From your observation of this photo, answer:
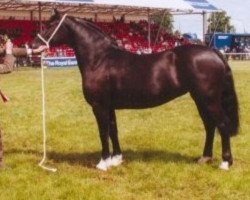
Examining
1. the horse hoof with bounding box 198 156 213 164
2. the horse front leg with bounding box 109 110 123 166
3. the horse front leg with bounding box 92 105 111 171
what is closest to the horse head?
the horse front leg with bounding box 92 105 111 171

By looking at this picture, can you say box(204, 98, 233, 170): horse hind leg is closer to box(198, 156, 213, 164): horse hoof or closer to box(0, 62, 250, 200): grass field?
box(0, 62, 250, 200): grass field

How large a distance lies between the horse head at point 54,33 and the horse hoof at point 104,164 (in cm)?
203

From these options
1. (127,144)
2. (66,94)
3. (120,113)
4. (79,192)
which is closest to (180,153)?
(127,144)

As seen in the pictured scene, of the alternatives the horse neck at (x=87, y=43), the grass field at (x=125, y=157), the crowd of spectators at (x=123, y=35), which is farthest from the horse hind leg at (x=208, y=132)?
the crowd of spectators at (x=123, y=35)

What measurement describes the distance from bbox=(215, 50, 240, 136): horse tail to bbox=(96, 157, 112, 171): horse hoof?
2.01 meters

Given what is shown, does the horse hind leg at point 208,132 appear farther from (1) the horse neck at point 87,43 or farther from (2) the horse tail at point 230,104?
(1) the horse neck at point 87,43

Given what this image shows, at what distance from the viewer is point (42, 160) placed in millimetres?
9031

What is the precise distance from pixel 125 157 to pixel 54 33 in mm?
2534

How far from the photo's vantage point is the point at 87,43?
28.2ft

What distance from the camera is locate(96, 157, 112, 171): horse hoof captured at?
8.65 m

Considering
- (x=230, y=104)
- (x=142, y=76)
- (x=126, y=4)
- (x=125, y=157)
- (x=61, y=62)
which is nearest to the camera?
(x=142, y=76)

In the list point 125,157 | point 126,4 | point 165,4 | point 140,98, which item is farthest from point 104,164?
point 165,4

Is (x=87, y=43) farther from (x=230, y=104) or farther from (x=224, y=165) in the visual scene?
(x=224, y=165)

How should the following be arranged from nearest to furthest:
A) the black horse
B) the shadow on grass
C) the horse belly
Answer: the black horse < the horse belly < the shadow on grass
